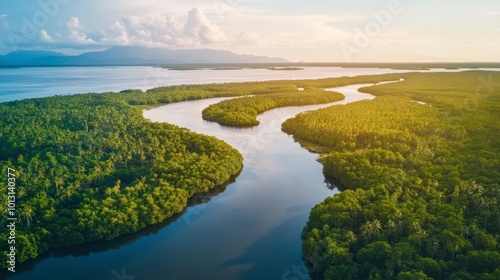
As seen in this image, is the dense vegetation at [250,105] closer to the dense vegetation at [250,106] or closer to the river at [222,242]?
the dense vegetation at [250,106]

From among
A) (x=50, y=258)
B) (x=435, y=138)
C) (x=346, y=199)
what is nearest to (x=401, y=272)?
(x=346, y=199)

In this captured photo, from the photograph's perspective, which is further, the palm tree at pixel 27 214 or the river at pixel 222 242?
the palm tree at pixel 27 214

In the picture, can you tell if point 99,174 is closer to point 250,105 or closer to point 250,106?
point 250,106

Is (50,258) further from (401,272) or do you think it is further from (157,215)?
(401,272)

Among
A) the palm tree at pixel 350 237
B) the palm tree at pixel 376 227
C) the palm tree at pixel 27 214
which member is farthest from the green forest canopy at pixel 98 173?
the palm tree at pixel 376 227

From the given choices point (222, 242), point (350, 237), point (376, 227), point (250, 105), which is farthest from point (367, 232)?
point (250, 105)

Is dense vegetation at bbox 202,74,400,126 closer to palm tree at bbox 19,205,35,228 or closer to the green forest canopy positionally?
the green forest canopy
